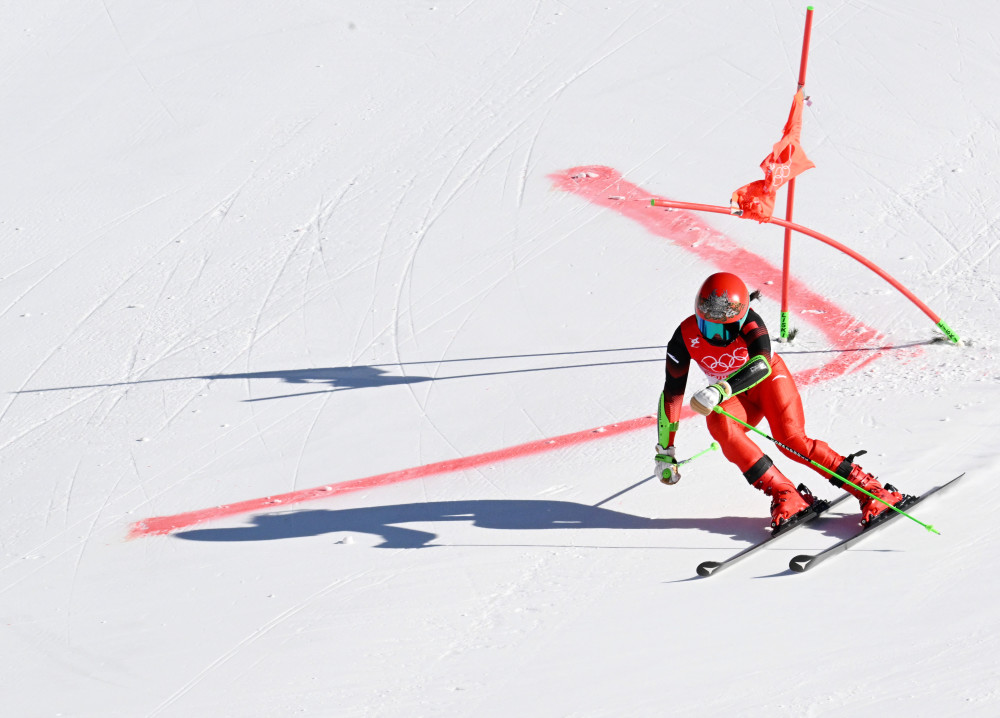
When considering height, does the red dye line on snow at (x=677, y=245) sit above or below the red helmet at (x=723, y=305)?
above

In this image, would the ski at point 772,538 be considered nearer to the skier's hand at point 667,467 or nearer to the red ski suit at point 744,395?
the red ski suit at point 744,395

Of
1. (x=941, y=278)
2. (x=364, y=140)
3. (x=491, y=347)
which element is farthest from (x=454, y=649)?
(x=364, y=140)

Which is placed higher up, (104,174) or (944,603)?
(104,174)

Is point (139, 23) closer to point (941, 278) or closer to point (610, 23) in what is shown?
point (610, 23)

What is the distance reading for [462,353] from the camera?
839cm

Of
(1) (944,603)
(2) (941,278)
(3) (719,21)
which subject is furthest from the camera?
(3) (719,21)

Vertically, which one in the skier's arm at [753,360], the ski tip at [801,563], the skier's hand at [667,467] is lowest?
the ski tip at [801,563]

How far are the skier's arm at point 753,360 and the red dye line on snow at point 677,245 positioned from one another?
151cm

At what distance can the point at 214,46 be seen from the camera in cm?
1265

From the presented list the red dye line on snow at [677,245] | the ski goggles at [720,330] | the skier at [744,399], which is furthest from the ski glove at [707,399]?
the red dye line on snow at [677,245]

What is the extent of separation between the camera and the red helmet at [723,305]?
5758 mm

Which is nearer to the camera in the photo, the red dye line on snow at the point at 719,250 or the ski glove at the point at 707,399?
the ski glove at the point at 707,399

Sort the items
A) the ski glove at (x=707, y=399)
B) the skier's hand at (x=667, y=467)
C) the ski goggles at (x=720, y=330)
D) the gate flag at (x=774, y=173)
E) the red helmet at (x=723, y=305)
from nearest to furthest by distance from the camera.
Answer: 1. the ski glove at (x=707, y=399)
2. the red helmet at (x=723, y=305)
3. the ski goggles at (x=720, y=330)
4. the skier's hand at (x=667, y=467)
5. the gate flag at (x=774, y=173)

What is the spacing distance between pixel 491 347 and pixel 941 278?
3.10m
